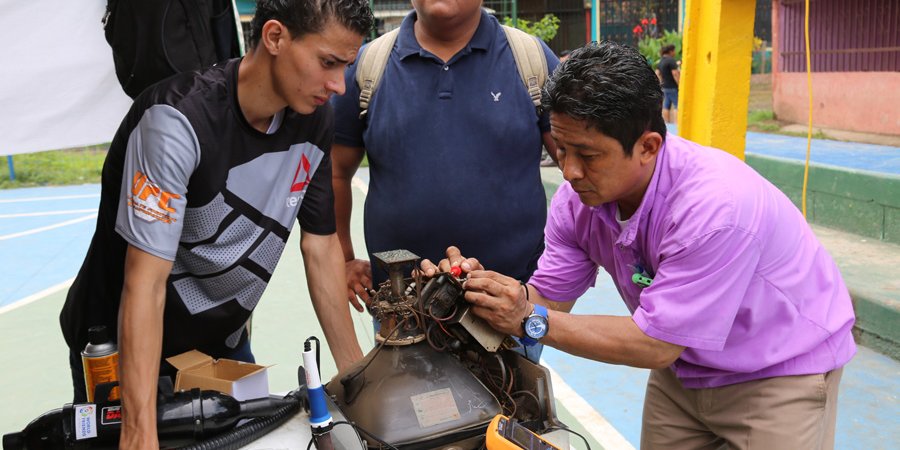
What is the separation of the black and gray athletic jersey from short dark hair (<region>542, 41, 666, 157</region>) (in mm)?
727

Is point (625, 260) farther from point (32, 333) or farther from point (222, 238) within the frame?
point (32, 333)

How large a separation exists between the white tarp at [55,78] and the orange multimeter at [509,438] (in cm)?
196

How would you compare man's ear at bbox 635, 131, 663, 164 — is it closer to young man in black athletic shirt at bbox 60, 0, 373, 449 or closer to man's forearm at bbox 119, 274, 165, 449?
young man in black athletic shirt at bbox 60, 0, 373, 449

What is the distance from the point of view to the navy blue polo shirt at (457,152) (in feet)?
7.93

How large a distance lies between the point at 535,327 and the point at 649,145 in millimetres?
470

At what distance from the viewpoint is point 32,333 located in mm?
5172

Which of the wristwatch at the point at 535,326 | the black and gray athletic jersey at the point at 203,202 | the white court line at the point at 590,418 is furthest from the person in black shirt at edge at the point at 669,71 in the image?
the wristwatch at the point at 535,326

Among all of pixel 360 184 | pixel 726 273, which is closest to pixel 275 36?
pixel 726 273

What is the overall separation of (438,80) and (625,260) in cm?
90

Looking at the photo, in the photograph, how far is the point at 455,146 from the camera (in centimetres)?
242

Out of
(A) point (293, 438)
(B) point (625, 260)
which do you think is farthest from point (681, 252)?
(A) point (293, 438)

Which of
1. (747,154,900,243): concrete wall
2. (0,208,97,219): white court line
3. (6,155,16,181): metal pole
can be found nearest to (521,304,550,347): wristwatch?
(747,154,900,243): concrete wall

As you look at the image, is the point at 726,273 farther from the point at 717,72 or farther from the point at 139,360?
the point at 717,72

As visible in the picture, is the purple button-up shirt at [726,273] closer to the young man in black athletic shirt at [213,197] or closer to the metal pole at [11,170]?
the young man in black athletic shirt at [213,197]
